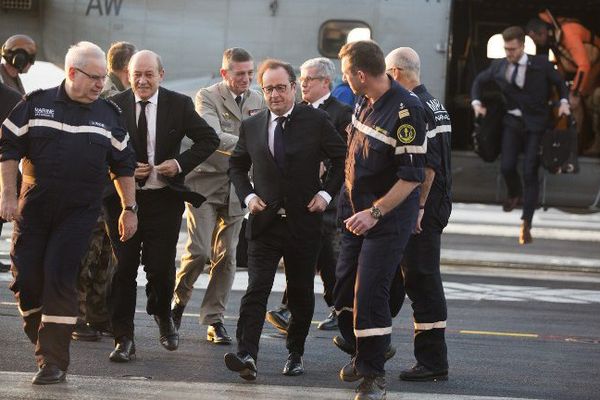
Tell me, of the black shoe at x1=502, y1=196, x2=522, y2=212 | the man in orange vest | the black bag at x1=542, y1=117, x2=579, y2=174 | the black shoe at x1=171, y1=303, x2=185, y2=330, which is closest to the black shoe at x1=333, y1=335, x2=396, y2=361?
the black shoe at x1=171, y1=303, x2=185, y2=330

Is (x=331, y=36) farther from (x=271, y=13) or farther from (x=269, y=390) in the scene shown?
(x=269, y=390)

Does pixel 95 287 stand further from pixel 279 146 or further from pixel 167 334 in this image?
pixel 279 146

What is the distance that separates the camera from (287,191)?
25.0ft

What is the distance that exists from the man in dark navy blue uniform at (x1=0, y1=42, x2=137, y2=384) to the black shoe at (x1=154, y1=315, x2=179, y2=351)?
126 centimetres

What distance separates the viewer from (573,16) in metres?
18.0

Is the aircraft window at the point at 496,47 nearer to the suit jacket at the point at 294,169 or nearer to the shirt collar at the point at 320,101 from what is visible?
the shirt collar at the point at 320,101

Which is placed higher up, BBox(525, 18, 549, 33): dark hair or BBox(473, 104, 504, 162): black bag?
BBox(525, 18, 549, 33): dark hair

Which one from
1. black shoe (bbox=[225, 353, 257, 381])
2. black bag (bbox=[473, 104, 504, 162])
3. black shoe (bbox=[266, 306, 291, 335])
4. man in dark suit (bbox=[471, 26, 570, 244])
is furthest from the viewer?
black bag (bbox=[473, 104, 504, 162])

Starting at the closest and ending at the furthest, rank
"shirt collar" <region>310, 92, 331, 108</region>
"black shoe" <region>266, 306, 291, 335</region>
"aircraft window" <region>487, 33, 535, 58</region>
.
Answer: "black shoe" <region>266, 306, 291, 335</region> < "shirt collar" <region>310, 92, 331, 108</region> < "aircraft window" <region>487, 33, 535, 58</region>

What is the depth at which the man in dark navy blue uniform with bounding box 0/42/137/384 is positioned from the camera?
7051 mm

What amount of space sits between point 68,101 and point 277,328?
2.79 metres

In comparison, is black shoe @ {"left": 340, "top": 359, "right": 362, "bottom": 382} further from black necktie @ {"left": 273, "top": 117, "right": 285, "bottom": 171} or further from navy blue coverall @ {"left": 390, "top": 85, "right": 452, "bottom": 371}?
black necktie @ {"left": 273, "top": 117, "right": 285, "bottom": 171}

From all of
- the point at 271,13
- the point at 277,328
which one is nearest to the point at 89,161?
the point at 277,328

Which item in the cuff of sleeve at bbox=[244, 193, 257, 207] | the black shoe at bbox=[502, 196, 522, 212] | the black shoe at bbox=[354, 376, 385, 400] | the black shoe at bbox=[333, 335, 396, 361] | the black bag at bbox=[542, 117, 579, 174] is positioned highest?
the cuff of sleeve at bbox=[244, 193, 257, 207]
